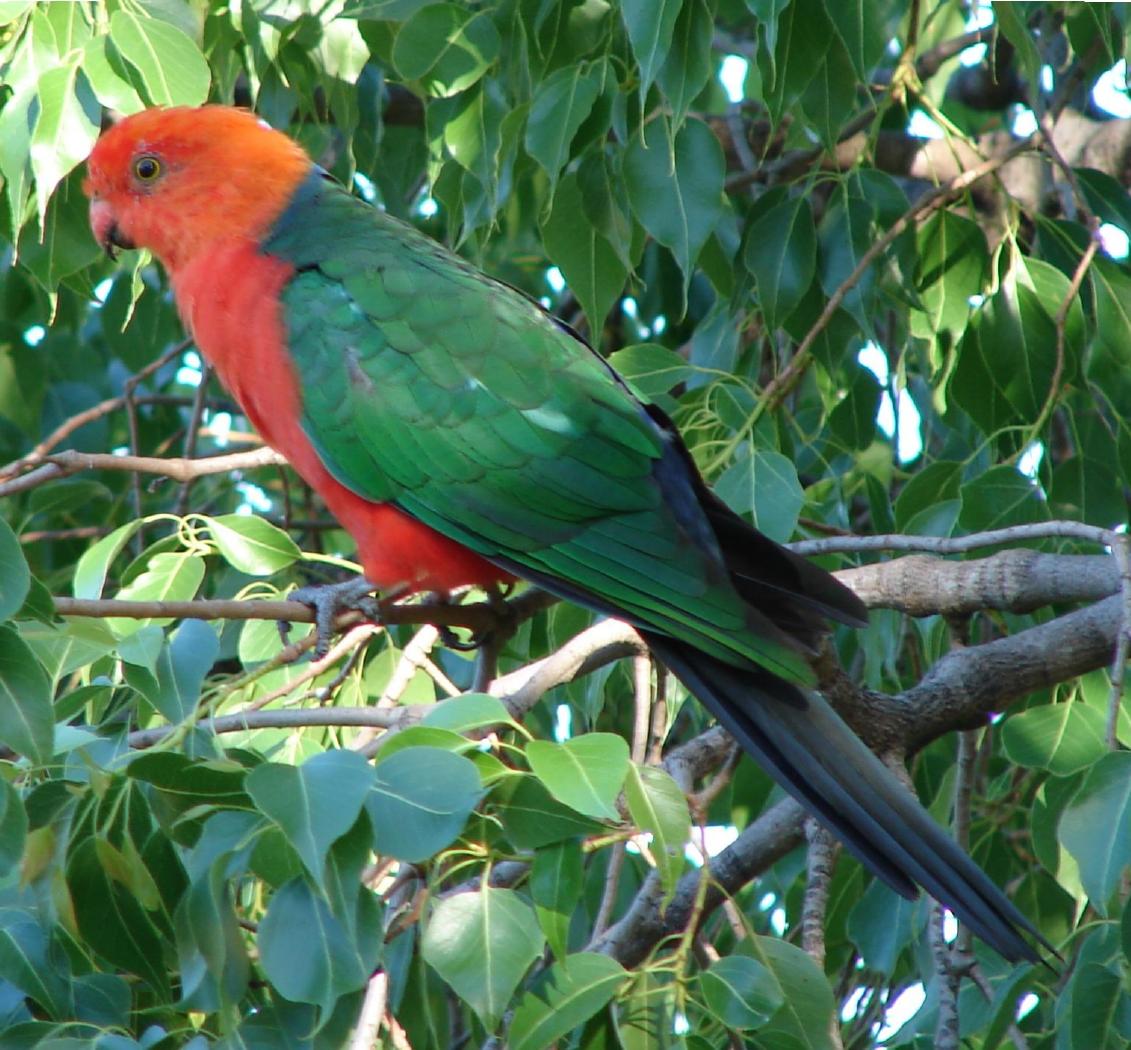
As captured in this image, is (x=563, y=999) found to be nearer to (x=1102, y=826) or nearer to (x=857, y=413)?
(x=1102, y=826)

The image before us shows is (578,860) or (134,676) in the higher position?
(134,676)

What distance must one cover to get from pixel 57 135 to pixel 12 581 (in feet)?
2.97

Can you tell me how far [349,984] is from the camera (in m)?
1.39

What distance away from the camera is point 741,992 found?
1.54 m

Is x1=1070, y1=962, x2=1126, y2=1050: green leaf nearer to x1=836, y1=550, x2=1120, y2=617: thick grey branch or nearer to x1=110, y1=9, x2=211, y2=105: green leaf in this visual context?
x1=836, y1=550, x2=1120, y2=617: thick grey branch

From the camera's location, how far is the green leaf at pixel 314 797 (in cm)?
133

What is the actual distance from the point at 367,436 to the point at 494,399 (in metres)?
0.23

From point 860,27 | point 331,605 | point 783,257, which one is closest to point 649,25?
point 860,27

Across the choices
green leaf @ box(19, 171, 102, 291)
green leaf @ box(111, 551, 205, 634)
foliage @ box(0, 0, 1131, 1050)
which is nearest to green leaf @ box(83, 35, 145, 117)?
foliage @ box(0, 0, 1131, 1050)

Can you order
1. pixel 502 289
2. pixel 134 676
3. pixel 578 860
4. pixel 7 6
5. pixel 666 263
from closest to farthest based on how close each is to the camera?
pixel 578 860 → pixel 134 676 → pixel 7 6 → pixel 502 289 → pixel 666 263

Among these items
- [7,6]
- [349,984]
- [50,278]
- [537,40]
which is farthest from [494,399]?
[349,984]

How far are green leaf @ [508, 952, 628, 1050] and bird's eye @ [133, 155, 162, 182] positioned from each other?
2018 millimetres

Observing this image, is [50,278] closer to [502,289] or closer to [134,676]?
[502,289]

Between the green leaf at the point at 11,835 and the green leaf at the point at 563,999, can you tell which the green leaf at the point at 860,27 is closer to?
the green leaf at the point at 563,999
